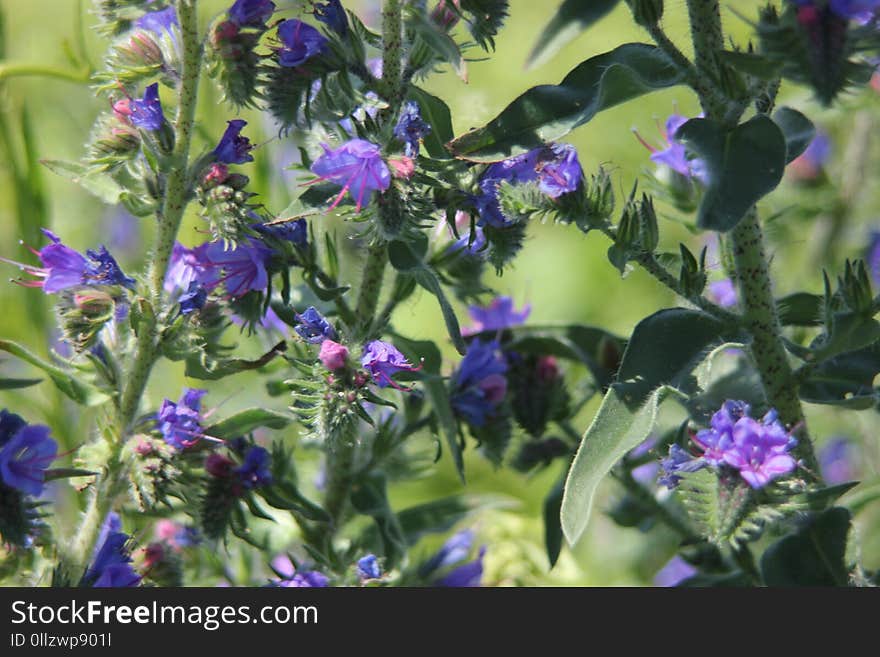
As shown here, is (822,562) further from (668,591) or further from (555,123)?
(555,123)

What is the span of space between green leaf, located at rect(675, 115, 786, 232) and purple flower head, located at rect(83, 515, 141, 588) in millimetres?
996

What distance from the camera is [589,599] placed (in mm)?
1707

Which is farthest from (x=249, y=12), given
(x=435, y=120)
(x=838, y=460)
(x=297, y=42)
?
(x=838, y=460)

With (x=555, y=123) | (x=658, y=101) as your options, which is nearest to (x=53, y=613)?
(x=555, y=123)

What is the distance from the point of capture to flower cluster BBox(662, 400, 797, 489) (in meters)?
1.56

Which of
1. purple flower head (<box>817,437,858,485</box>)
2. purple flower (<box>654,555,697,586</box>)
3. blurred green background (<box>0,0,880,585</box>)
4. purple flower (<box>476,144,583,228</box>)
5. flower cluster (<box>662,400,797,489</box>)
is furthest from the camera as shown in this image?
purple flower head (<box>817,437,858,485</box>)

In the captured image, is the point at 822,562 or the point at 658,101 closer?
the point at 822,562

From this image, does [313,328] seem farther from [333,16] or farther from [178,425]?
[333,16]

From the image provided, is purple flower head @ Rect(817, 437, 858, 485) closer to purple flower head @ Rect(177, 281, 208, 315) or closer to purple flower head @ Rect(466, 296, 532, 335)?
purple flower head @ Rect(466, 296, 532, 335)

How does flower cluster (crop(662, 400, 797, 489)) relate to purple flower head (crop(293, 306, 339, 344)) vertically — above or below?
below

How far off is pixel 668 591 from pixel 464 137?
759 millimetres

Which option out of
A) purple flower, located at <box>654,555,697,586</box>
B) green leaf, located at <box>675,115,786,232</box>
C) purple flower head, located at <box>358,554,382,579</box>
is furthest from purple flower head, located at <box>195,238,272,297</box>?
purple flower, located at <box>654,555,697,586</box>

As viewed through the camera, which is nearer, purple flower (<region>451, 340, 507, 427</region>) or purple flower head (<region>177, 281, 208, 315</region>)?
purple flower head (<region>177, 281, 208, 315</region>)

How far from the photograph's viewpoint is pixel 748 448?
5.17ft
